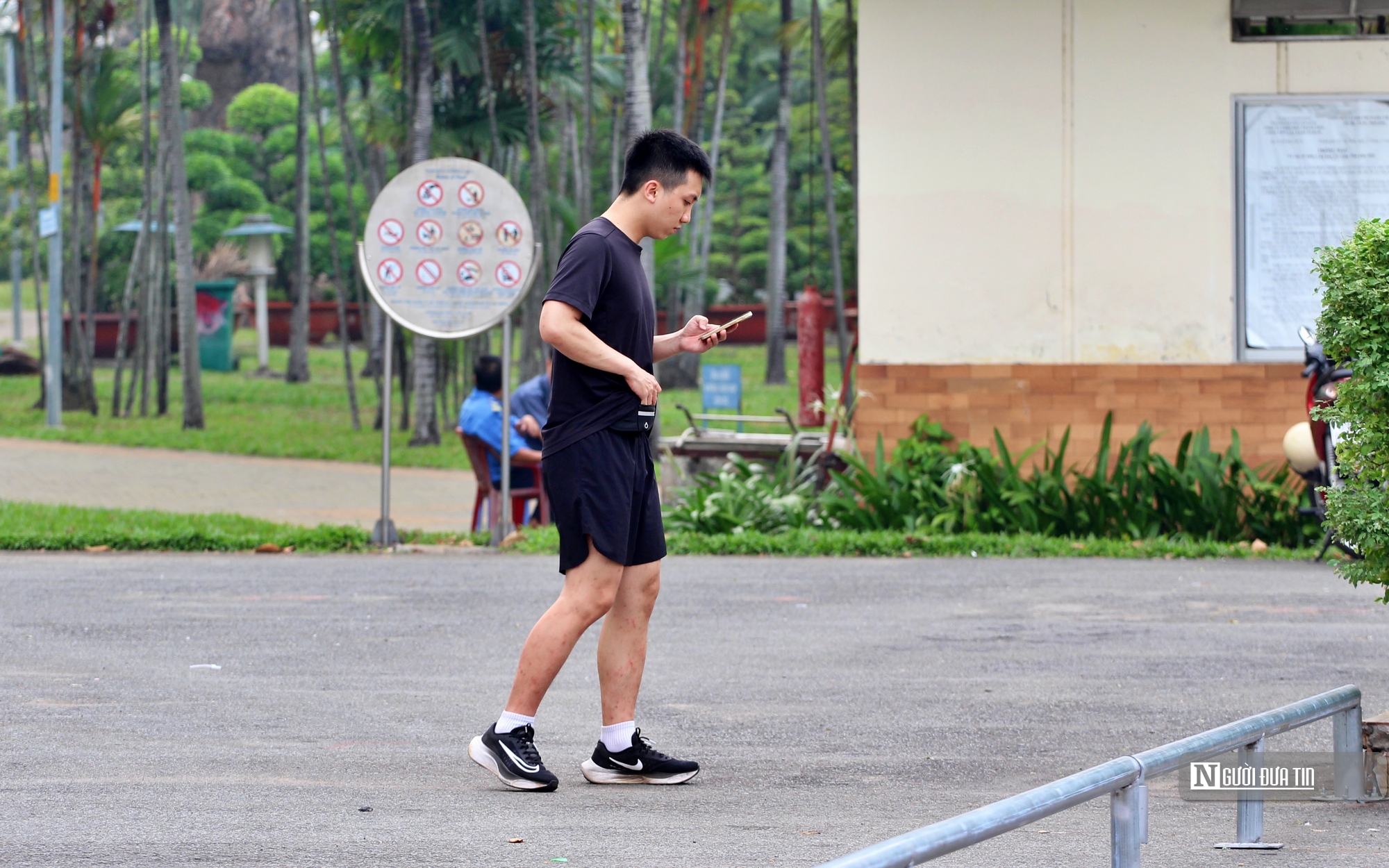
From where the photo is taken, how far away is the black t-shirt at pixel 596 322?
442 cm

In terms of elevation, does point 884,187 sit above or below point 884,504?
above

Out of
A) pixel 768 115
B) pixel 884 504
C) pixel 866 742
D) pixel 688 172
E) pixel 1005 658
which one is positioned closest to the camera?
pixel 688 172

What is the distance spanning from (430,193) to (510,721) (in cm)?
595

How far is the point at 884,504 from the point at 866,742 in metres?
5.34

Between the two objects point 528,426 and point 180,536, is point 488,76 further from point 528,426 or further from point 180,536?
point 180,536

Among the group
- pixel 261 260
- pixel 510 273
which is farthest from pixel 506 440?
pixel 261 260

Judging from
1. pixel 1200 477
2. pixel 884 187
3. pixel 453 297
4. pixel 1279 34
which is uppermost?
pixel 1279 34

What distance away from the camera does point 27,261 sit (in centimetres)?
5197

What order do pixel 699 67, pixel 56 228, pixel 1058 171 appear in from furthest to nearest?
pixel 699 67 → pixel 56 228 → pixel 1058 171

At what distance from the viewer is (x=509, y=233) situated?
9.84 m

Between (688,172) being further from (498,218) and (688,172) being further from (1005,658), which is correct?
(498,218)

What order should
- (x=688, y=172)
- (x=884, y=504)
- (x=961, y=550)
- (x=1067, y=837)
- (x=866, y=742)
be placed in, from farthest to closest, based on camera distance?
1. (x=884, y=504)
2. (x=961, y=550)
3. (x=866, y=742)
4. (x=688, y=172)
5. (x=1067, y=837)

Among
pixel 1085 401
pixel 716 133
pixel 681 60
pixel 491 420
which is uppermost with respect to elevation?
pixel 681 60

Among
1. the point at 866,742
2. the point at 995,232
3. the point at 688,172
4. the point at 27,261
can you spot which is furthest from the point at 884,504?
the point at 27,261
